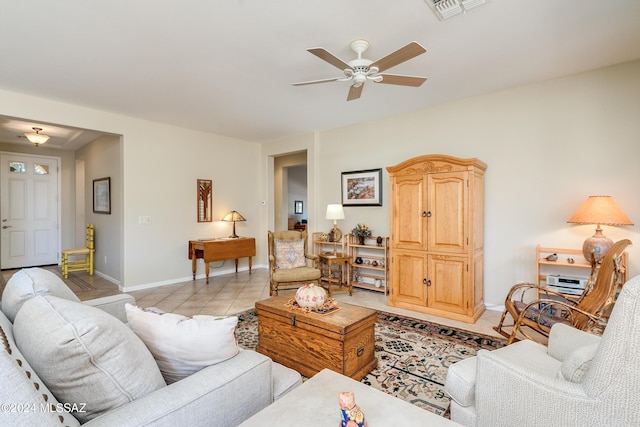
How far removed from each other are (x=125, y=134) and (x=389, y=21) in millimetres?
4009

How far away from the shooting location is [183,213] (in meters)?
5.29

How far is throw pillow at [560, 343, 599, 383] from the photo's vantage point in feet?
3.81

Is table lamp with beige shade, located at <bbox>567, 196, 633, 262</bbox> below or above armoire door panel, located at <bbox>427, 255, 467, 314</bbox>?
above

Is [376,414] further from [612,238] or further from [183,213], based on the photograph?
[183,213]

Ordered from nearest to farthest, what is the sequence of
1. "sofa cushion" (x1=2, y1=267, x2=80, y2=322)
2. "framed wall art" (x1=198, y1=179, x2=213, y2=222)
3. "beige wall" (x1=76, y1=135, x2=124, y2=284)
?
"sofa cushion" (x1=2, y1=267, x2=80, y2=322), "beige wall" (x1=76, y1=135, x2=124, y2=284), "framed wall art" (x1=198, y1=179, x2=213, y2=222)

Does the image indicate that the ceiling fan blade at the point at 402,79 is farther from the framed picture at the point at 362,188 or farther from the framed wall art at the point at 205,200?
the framed wall art at the point at 205,200

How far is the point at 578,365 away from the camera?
118cm

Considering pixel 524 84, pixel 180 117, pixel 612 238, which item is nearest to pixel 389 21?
pixel 524 84

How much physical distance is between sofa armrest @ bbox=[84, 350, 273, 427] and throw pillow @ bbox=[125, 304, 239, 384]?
0.06 m

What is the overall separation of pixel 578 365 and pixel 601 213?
7.62ft

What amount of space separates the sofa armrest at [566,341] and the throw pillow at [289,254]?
3207 mm

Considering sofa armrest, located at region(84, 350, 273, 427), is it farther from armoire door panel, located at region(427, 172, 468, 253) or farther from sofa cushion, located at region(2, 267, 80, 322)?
armoire door panel, located at region(427, 172, 468, 253)

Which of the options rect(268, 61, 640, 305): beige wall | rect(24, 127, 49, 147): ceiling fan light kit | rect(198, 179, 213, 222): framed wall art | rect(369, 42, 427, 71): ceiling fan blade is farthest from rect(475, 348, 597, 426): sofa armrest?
rect(24, 127, 49, 147): ceiling fan light kit

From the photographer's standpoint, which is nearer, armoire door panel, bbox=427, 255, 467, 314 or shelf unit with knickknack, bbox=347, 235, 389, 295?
armoire door panel, bbox=427, 255, 467, 314
